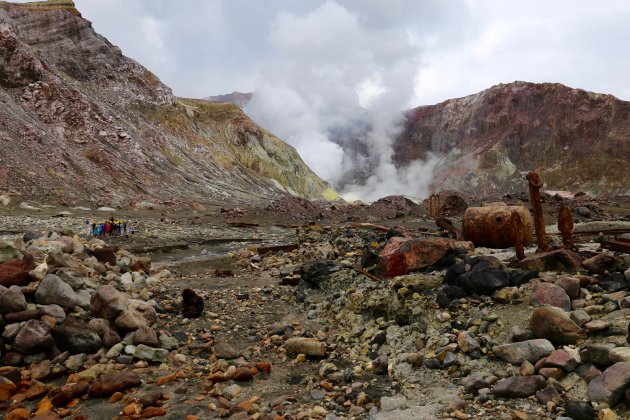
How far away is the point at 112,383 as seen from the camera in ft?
14.4

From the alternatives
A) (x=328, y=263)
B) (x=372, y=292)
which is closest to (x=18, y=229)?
(x=328, y=263)

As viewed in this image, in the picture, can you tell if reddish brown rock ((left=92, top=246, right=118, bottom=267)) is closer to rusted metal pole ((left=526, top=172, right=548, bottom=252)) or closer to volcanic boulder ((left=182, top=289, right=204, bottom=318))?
volcanic boulder ((left=182, top=289, right=204, bottom=318))

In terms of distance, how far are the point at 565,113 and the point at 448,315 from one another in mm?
72585

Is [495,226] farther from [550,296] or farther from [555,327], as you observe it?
[555,327]

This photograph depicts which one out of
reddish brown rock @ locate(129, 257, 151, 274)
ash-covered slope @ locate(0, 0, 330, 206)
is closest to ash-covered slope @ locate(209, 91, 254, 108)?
ash-covered slope @ locate(0, 0, 330, 206)

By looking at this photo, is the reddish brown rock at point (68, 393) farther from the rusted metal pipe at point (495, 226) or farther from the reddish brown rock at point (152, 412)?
the rusted metal pipe at point (495, 226)

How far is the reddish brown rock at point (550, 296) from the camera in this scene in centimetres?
443

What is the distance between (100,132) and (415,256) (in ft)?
127

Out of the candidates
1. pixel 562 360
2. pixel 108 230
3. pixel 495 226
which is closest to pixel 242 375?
pixel 562 360

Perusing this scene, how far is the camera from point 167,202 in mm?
30875

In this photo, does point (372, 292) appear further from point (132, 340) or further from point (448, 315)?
point (132, 340)

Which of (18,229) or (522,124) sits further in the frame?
(522,124)

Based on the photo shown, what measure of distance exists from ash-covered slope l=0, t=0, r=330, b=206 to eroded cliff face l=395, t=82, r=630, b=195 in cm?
2952

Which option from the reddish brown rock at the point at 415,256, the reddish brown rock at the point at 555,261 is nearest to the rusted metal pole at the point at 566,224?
the reddish brown rock at the point at 555,261
